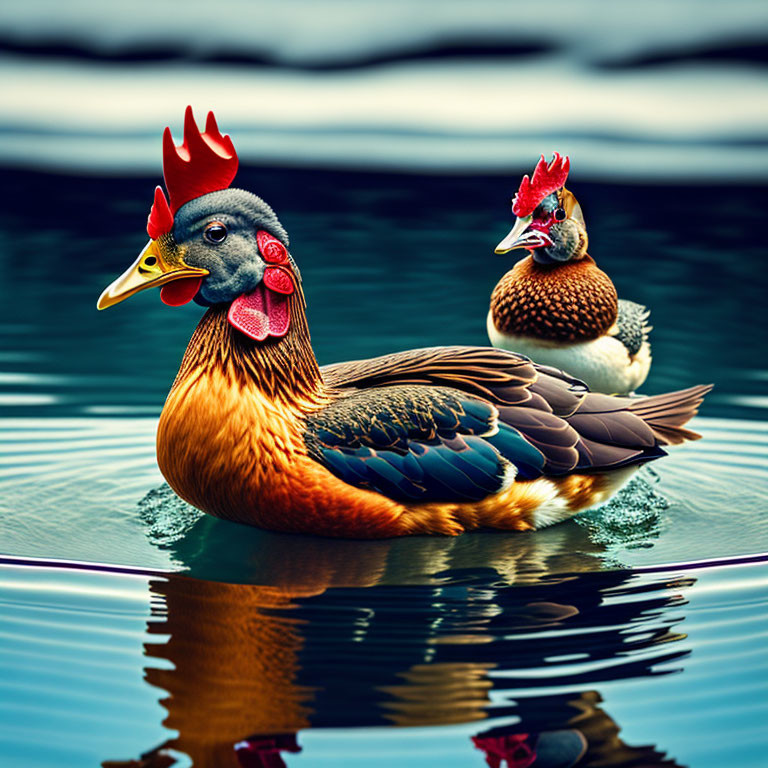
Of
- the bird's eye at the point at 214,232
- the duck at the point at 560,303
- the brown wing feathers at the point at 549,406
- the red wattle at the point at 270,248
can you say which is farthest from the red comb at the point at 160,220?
the duck at the point at 560,303

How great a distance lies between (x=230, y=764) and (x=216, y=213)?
197 centimetres

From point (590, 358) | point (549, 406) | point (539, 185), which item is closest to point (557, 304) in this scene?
point (590, 358)

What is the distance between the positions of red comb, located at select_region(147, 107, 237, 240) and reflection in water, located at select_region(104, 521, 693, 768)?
109 cm

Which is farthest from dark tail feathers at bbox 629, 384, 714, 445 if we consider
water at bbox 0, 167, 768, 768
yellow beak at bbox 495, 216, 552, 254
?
yellow beak at bbox 495, 216, 552, 254

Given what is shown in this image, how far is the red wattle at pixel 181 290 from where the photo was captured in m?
4.18

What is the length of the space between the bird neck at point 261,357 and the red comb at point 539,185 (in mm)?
1510

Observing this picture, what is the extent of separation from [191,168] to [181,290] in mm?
392

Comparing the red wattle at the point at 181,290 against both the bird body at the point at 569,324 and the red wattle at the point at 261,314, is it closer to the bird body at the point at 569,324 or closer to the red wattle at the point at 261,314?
the red wattle at the point at 261,314

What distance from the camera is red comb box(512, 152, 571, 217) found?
5.38m

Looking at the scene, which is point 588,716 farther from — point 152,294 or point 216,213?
point 152,294

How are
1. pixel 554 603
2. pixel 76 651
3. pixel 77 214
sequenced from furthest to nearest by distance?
pixel 77 214 < pixel 554 603 < pixel 76 651

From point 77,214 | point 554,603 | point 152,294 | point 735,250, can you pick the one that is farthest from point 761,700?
point 77,214

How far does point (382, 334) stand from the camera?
6.88 meters

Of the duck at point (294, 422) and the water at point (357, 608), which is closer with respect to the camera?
the water at point (357, 608)
